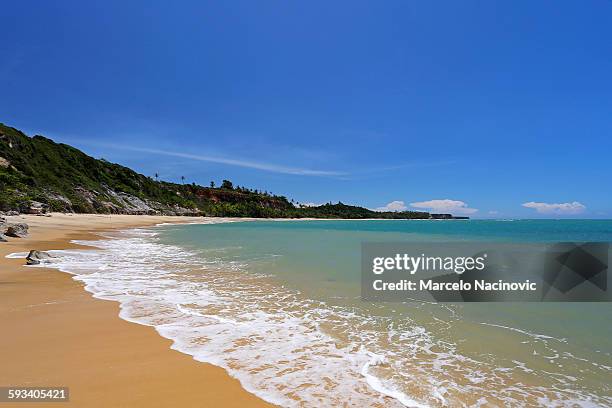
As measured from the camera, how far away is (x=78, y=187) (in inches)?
2847

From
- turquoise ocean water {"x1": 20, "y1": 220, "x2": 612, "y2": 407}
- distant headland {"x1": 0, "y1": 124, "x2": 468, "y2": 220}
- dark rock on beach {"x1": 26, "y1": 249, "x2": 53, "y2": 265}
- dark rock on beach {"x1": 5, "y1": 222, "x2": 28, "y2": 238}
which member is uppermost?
distant headland {"x1": 0, "y1": 124, "x2": 468, "y2": 220}

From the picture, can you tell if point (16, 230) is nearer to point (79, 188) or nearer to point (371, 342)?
point (371, 342)

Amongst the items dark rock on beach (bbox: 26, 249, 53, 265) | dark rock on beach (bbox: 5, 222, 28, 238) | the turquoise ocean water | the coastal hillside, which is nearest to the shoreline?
the turquoise ocean water

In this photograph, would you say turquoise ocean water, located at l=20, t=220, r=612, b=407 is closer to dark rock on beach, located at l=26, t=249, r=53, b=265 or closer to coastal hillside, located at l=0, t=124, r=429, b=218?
dark rock on beach, located at l=26, t=249, r=53, b=265

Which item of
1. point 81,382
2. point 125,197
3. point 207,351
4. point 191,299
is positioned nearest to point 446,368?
point 207,351

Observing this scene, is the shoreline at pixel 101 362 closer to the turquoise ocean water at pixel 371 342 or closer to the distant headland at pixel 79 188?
the turquoise ocean water at pixel 371 342

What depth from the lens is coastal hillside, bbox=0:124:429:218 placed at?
5502 cm

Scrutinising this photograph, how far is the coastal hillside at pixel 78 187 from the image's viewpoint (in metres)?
55.0

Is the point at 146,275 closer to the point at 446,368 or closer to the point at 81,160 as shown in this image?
the point at 446,368

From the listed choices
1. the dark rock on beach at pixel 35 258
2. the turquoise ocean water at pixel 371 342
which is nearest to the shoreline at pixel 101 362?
the turquoise ocean water at pixel 371 342

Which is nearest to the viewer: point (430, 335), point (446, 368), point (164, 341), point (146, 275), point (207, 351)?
point (446, 368)

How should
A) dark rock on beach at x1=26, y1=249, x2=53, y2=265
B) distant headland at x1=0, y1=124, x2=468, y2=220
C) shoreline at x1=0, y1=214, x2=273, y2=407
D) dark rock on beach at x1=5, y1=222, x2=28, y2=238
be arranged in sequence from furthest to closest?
1. distant headland at x1=0, y1=124, x2=468, y2=220
2. dark rock on beach at x1=5, y1=222, x2=28, y2=238
3. dark rock on beach at x1=26, y1=249, x2=53, y2=265
4. shoreline at x1=0, y1=214, x2=273, y2=407

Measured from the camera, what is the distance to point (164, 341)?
5266 mm

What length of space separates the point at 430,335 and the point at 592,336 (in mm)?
2938
